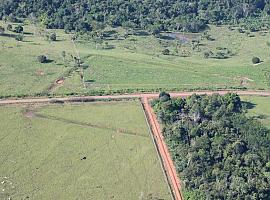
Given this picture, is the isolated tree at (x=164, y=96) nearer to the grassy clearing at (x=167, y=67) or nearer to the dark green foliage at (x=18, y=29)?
the grassy clearing at (x=167, y=67)

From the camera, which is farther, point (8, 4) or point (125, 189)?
point (8, 4)

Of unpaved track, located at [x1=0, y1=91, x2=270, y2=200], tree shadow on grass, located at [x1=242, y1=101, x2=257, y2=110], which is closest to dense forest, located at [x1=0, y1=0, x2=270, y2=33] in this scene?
unpaved track, located at [x1=0, y1=91, x2=270, y2=200]

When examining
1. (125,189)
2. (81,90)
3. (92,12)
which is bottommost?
(125,189)

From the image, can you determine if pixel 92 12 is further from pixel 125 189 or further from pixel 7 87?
pixel 125 189

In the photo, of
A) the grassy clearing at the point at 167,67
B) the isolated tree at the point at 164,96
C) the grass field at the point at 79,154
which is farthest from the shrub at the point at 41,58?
the isolated tree at the point at 164,96

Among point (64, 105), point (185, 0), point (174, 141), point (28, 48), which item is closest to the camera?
point (174, 141)

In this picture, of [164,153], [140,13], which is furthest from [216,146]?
[140,13]

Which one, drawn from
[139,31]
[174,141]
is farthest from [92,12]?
[174,141]
